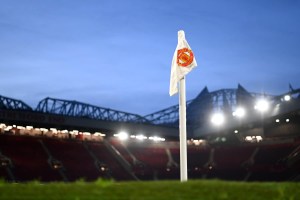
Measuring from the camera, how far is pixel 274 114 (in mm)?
63469

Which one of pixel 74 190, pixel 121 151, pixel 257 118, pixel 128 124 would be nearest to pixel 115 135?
pixel 128 124

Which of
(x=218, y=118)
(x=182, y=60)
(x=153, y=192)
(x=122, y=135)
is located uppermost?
(x=218, y=118)

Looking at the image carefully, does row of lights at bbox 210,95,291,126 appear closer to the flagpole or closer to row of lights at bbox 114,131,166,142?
row of lights at bbox 114,131,166,142

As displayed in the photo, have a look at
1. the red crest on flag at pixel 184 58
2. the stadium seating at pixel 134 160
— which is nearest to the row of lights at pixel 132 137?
the stadium seating at pixel 134 160

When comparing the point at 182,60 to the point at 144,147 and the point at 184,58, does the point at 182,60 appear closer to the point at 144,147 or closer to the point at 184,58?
the point at 184,58

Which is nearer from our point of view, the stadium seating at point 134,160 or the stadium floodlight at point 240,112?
the stadium seating at point 134,160

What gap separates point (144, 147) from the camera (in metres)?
72.3

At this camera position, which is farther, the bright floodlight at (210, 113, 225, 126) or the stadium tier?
the bright floodlight at (210, 113, 225, 126)

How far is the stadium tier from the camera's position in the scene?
177ft

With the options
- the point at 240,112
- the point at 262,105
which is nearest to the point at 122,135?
the point at 240,112

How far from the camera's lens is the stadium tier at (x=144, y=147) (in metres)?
53.9

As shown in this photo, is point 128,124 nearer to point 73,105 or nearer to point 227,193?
point 73,105

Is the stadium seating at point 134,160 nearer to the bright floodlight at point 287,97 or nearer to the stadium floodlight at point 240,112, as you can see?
the stadium floodlight at point 240,112

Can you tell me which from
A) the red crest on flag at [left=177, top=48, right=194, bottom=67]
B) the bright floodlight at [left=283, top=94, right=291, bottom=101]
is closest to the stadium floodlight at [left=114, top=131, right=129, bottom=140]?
the bright floodlight at [left=283, top=94, right=291, bottom=101]
